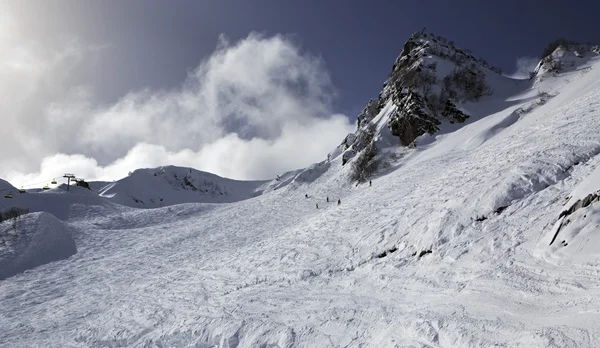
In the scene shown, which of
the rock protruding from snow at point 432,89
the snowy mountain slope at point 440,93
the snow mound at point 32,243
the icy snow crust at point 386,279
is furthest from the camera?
the rock protruding from snow at point 432,89

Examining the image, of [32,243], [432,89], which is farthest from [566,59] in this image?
[32,243]

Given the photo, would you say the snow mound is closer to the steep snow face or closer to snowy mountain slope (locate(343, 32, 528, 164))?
snowy mountain slope (locate(343, 32, 528, 164))

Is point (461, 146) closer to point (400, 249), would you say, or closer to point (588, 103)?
point (588, 103)

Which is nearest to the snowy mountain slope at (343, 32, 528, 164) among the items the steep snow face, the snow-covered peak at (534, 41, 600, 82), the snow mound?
the snow-covered peak at (534, 41, 600, 82)

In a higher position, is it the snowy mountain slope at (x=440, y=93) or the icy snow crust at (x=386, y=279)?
the snowy mountain slope at (x=440, y=93)

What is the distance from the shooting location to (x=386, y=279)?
421 inches

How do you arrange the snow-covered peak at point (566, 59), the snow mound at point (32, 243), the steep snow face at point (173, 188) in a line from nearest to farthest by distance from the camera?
the snow mound at point (32, 243)
the snow-covered peak at point (566, 59)
the steep snow face at point (173, 188)

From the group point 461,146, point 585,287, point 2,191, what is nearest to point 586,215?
point 585,287

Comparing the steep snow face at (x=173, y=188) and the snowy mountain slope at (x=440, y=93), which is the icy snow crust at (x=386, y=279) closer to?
the snowy mountain slope at (x=440, y=93)

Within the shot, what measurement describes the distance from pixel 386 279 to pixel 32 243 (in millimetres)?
30771

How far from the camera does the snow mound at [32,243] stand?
24234 mm

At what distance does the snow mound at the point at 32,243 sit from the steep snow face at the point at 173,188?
1706 inches

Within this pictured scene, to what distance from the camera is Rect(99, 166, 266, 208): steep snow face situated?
268 feet

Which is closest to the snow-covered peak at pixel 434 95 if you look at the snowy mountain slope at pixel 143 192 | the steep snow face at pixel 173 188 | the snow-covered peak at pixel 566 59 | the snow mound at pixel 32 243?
the snow-covered peak at pixel 566 59
